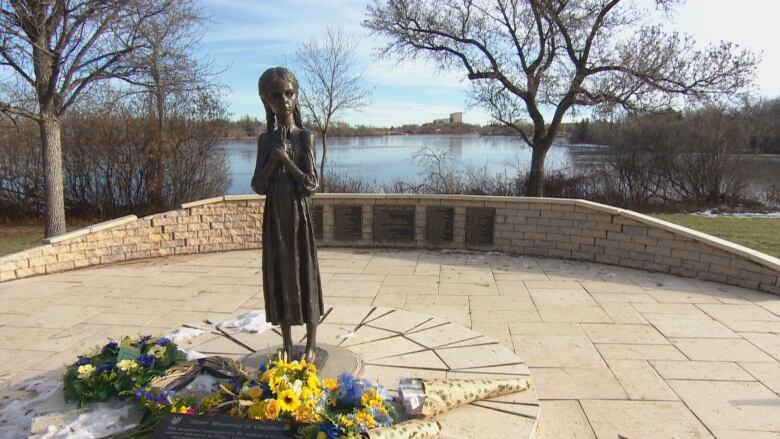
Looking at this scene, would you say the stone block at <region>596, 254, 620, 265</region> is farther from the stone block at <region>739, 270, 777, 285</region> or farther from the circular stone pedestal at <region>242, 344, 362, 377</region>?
the circular stone pedestal at <region>242, 344, 362, 377</region>

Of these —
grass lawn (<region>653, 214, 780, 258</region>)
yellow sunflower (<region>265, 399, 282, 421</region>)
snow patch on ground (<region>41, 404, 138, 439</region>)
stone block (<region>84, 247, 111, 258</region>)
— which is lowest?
snow patch on ground (<region>41, 404, 138, 439</region>)

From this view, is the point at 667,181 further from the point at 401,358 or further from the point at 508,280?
the point at 401,358

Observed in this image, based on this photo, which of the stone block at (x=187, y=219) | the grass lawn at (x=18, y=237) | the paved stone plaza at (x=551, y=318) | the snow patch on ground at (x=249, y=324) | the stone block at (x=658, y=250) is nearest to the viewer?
the paved stone plaza at (x=551, y=318)

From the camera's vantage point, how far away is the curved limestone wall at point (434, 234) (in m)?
6.82

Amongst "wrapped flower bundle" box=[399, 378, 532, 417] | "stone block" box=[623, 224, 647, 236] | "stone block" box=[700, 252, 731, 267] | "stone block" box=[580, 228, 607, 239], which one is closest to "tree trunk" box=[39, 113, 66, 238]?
"wrapped flower bundle" box=[399, 378, 532, 417]

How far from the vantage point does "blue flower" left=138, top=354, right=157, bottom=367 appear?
3279 mm

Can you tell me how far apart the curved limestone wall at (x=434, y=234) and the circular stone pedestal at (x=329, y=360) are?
4942 mm

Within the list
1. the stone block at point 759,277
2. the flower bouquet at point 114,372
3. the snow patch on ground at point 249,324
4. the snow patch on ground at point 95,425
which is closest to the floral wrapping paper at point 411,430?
the snow patch on ground at point 95,425

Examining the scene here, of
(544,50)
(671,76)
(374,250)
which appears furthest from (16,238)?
(671,76)

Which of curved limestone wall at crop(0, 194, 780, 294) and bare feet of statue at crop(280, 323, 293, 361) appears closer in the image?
bare feet of statue at crop(280, 323, 293, 361)

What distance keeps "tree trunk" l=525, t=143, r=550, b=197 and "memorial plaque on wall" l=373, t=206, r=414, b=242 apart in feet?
22.2

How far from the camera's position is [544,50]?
43.5ft

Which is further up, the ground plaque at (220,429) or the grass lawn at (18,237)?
the ground plaque at (220,429)

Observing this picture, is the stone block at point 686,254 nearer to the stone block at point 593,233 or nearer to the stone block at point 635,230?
the stone block at point 635,230
